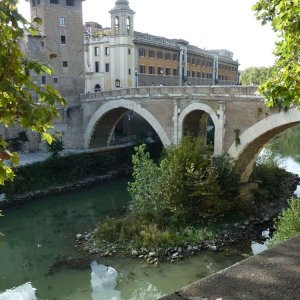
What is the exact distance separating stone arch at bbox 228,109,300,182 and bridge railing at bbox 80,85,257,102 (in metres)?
1.31

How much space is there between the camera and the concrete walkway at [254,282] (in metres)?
2.38

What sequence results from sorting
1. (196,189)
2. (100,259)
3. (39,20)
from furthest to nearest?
(196,189)
(100,259)
(39,20)

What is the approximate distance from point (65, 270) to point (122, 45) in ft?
69.7

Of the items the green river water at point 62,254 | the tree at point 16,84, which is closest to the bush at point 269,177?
the green river water at point 62,254

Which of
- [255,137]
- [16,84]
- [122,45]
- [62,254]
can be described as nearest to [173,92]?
[255,137]

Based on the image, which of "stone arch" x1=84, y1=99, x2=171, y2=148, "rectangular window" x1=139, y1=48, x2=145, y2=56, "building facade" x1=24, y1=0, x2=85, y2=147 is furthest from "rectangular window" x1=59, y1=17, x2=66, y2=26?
"rectangular window" x1=139, y1=48, x2=145, y2=56

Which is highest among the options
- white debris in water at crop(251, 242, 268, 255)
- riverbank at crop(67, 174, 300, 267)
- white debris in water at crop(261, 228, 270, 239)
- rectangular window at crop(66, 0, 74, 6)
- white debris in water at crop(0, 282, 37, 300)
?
rectangular window at crop(66, 0, 74, 6)

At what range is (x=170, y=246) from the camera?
1225 centimetres

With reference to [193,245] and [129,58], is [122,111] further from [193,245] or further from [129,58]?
[193,245]

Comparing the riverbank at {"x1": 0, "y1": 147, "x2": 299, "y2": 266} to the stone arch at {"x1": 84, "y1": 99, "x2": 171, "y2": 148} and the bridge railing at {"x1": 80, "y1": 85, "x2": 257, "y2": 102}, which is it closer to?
the bridge railing at {"x1": 80, "y1": 85, "x2": 257, "y2": 102}

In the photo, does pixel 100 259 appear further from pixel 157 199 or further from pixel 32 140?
pixel 32 140

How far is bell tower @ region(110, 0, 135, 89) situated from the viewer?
27266 millimetres

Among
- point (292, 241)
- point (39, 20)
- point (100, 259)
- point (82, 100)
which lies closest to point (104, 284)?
point (100, 259)

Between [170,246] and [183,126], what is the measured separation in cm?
727
